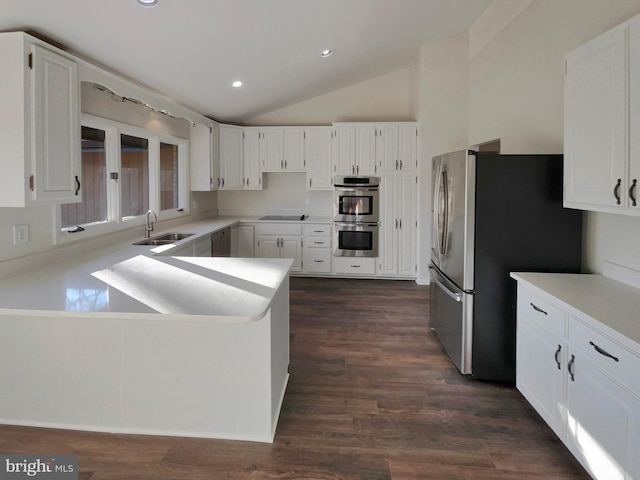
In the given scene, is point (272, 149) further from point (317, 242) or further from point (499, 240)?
point (499, 240)

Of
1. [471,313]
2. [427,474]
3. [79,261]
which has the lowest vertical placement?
[427,474]

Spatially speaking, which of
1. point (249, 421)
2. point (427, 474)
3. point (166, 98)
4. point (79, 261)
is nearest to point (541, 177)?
point (427, 474)

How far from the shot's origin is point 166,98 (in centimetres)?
408

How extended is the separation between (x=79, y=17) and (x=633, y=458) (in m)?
3.28

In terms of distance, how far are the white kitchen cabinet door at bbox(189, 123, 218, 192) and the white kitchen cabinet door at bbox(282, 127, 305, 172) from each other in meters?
1.14

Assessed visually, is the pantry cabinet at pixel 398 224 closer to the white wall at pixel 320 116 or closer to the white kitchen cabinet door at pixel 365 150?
the white kitchen cabinet door at pixel 365 150

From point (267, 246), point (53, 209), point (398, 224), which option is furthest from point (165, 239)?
point (398, 224)

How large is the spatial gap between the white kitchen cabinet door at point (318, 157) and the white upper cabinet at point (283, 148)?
0.11 m

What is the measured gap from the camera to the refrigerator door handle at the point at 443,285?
9.32 feet

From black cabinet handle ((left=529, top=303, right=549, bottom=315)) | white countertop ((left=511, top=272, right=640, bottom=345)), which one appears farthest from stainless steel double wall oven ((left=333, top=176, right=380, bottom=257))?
black cabinet handle ((left=529, top=303, right=549, bottom=315))

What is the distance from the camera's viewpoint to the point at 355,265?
5785mm

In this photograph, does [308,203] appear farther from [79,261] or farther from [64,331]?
[64,331]

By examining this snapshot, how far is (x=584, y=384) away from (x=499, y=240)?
111 centimetres

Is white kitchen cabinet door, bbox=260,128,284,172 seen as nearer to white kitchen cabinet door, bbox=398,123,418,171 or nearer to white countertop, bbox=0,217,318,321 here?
white kitchen cabinet door, bbox=398,123,418,171
